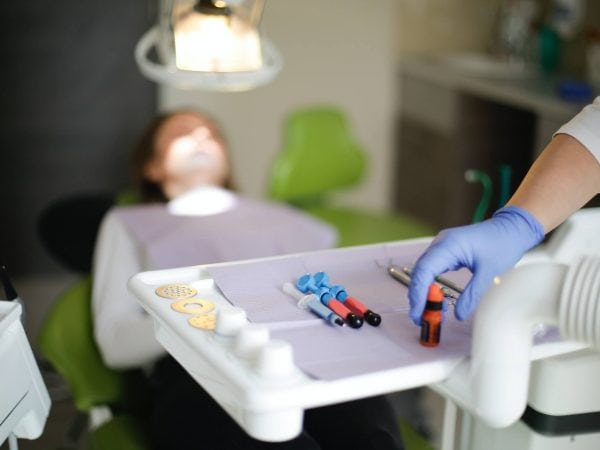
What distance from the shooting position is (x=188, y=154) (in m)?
2.09

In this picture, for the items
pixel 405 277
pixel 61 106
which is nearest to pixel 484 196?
pixel 405 277

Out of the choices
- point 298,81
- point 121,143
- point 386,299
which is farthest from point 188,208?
point 298,81

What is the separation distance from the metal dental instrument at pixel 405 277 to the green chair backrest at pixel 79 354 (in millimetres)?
641

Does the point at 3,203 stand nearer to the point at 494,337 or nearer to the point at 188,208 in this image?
the point at 188,208

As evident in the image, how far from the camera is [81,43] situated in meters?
3.04

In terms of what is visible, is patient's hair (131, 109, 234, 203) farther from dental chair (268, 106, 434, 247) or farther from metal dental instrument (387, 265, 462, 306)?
metal dental instrument (387, 265, 462, 306)

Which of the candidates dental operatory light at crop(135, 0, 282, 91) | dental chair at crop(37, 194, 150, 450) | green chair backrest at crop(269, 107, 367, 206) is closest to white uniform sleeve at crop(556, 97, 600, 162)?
dental operatory light at crop(135, 0, 282, 91)

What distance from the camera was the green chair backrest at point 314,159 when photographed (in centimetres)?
272

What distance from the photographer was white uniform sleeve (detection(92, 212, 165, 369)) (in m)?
1.71

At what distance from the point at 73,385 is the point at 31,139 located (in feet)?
5.06

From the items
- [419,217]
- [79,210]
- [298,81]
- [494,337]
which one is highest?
[494,337]

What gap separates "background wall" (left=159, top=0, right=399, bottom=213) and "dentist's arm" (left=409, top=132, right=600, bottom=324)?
203cm

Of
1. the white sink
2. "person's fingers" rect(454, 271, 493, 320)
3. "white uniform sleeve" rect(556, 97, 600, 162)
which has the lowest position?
the white sink

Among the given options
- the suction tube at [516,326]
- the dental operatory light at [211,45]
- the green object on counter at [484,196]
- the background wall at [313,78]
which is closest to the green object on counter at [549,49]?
the background wall at [313,78]
